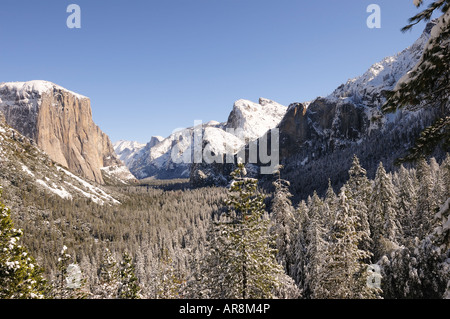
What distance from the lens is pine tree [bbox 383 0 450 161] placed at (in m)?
5.63

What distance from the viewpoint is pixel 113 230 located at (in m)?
140

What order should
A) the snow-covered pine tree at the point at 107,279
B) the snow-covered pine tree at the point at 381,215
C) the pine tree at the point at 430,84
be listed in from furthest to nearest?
the snow-covered pine tree at the point at 381,215 → the snow-covered pine tree at the point at 107,279 → the pine tree at the point at 430,84

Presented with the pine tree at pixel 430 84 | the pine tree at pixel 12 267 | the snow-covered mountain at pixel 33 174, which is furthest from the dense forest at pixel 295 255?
the snow-covered mountain at pixel 33 174

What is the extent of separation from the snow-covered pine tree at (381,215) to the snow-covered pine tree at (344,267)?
12.2m

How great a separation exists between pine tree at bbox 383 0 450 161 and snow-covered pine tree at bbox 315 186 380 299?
1065cm

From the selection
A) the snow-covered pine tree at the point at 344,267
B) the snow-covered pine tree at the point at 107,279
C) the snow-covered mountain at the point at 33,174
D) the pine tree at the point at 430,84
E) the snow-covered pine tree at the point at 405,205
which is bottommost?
the snow-covered pine tree at the point at 107,279

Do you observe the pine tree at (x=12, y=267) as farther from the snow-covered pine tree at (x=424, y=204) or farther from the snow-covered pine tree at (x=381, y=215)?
the snow-covered pine tree at (x=424, y=204)

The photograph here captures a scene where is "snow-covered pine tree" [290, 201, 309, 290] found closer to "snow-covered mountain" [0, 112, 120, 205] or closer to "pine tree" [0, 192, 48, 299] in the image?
"pine tree" [0, 192, 48, 299]

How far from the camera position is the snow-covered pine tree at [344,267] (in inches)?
609

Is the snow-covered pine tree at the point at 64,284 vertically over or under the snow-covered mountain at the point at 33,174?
under

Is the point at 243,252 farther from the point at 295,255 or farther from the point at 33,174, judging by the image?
the point at 33,174

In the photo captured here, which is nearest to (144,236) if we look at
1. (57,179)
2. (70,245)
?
(70,245)
